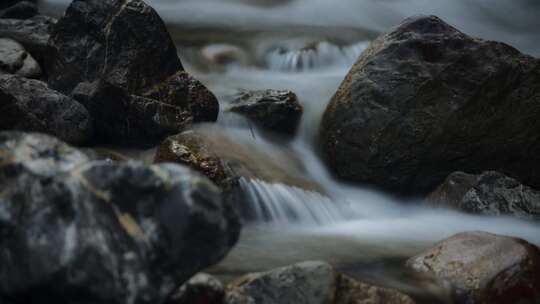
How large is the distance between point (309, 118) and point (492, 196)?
2822mm

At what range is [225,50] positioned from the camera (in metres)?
11.7

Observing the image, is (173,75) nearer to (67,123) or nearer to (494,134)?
(67,123)

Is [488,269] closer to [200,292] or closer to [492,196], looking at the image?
[200,292]

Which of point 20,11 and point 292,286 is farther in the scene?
point 20,11

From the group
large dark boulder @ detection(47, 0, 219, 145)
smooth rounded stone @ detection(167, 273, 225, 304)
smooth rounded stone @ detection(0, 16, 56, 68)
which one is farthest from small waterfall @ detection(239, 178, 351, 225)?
smooth rounded stone @ detection(0, 16, 56, 68)

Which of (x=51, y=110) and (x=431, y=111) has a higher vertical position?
(x=431, y=111)

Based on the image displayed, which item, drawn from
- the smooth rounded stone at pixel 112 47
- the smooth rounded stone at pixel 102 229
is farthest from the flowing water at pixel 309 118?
the smooth rounded stone at pixel 102 229

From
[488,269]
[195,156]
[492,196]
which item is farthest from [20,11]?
[488,269]

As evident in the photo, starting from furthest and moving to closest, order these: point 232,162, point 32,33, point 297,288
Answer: point 32,33 → point 232,162 → point 297,288

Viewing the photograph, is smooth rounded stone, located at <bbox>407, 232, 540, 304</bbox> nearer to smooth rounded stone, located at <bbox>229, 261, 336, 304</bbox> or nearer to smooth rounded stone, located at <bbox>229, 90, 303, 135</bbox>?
smooth rounded stone, located at <bbox>229, 261, 336, 304</bbox>

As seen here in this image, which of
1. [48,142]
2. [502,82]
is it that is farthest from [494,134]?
[48,142]

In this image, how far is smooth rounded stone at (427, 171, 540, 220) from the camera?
7.04 m

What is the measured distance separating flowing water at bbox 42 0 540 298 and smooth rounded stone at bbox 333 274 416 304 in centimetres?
47

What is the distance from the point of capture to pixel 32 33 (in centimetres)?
1034
